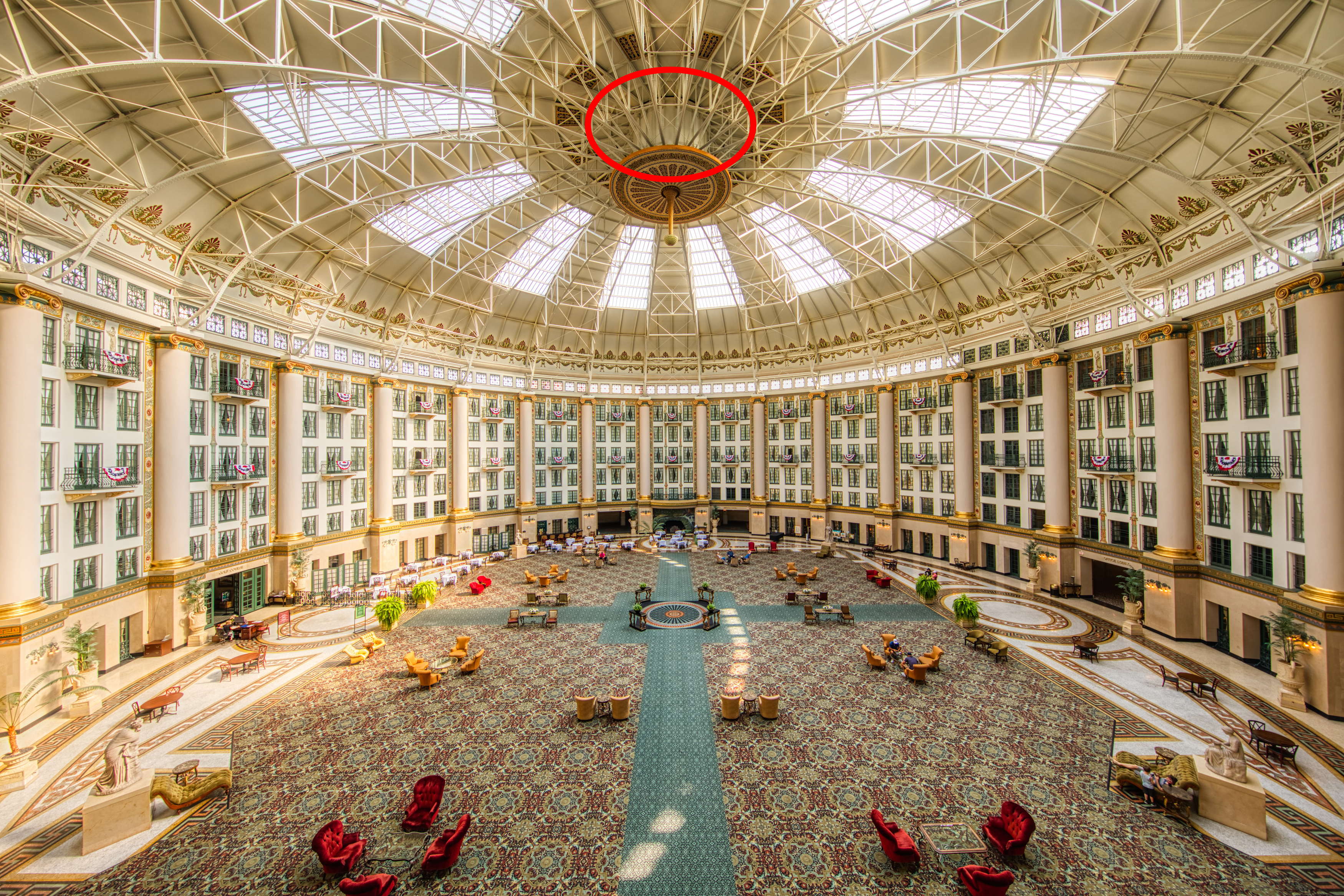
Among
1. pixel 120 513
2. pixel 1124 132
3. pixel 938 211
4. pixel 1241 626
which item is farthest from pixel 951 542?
pixel 120 513

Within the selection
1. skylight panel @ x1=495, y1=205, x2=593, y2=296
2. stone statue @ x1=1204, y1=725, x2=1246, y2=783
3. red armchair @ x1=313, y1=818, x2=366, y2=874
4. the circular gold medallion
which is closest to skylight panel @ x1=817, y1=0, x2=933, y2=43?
the circular gold medallion

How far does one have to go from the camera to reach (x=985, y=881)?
8.55m

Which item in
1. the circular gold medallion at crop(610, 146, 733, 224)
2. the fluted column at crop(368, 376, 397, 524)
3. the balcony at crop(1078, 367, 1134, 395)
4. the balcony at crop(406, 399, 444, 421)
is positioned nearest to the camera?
the circular gold medallion at crop(610, 146, 733, 224)

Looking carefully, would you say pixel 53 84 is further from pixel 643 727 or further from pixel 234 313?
pixel 643 727

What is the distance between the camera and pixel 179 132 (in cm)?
1797

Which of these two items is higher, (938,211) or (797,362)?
(938,211)

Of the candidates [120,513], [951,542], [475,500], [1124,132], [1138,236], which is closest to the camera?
[1124,132]

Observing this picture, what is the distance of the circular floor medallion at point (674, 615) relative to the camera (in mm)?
23250

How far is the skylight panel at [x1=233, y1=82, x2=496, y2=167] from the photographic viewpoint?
56.0 ft

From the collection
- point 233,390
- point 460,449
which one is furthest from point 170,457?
point 460,449

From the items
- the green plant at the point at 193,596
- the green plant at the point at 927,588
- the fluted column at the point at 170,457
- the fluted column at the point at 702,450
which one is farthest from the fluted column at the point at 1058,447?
the fluted column at the point at 170,457

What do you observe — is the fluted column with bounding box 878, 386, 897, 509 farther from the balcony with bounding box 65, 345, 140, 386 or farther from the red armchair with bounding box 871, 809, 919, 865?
the balcony with bounding box 65, 345, 140, 386

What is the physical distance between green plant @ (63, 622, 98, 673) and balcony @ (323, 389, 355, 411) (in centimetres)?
1530

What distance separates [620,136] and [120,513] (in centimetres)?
2591
